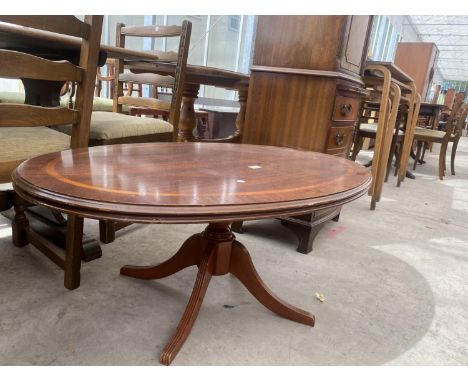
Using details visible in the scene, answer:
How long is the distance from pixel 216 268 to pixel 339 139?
1133mm

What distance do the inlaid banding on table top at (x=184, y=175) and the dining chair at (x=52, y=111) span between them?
0.24m

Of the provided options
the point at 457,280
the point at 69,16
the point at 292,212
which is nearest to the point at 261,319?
the point at 292,212

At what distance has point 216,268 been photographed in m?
1.18

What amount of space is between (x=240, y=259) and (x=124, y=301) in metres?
0.44

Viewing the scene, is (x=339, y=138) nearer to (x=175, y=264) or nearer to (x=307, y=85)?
(x=307, y=85)

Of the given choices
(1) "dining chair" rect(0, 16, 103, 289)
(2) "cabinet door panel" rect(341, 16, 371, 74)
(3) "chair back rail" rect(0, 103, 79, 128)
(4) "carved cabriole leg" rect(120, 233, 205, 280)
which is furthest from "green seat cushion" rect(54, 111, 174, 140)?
(2) "cabinet door panel" rect(341, 16, 371, 74)

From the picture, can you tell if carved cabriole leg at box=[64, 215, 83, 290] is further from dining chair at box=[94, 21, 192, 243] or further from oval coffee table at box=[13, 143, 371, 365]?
dining chair at box=[94, 21, 192, 243]

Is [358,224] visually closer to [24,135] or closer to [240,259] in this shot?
[240,259]

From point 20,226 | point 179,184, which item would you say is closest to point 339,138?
point 179,184

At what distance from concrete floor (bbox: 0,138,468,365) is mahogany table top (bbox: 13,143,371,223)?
53cm

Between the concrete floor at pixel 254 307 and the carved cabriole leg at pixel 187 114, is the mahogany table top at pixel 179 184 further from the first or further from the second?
the carved cabriole leg at pixel 187 114

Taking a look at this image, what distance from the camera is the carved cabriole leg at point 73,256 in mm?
1276

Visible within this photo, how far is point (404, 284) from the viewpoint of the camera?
156 centimetres

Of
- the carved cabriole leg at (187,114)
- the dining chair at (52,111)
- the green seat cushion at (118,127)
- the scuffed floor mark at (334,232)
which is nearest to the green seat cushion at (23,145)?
the dining chair at (52,111)
